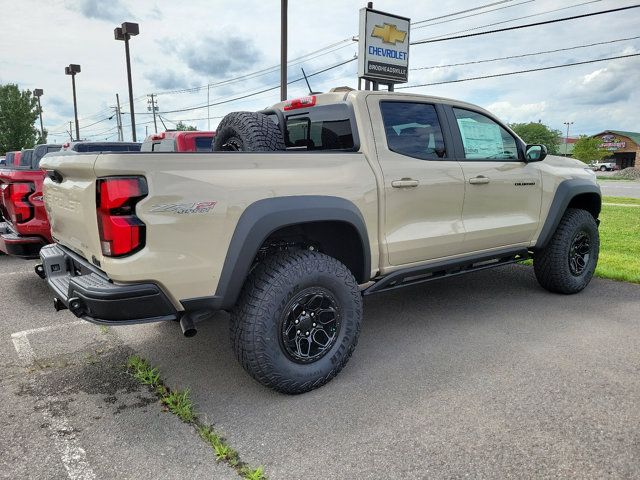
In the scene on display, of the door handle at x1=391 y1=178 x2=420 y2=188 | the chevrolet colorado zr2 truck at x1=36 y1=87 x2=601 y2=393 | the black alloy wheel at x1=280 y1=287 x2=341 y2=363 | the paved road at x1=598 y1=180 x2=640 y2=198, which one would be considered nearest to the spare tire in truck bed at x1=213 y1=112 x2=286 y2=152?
the chevrolet colorado zr2 truck at x1=36 y1=87 x2=601 y2=393

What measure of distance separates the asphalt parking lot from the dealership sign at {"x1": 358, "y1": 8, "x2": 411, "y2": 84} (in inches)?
581

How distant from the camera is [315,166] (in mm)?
3043

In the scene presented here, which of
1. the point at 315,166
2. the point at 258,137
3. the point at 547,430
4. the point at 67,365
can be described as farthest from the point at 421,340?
the point at 67,365

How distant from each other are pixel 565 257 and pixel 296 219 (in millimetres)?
3144

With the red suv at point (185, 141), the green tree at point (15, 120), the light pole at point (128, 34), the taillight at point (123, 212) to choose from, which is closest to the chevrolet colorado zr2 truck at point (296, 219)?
the taillight at point (123, 212)

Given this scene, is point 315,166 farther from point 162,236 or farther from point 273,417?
point 273,417

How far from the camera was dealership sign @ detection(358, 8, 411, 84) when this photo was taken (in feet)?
57.2

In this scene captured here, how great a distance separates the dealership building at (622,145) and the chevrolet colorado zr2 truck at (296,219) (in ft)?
273

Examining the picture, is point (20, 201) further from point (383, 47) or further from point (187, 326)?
point (383, 47)

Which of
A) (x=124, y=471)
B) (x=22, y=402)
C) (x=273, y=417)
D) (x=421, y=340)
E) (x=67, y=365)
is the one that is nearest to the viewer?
(x=124, y=471)

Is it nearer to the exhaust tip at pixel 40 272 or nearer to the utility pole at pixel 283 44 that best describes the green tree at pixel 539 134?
the utility pole at pixel 283 44

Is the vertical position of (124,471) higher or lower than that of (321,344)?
lower

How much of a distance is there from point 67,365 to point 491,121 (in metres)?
3.90

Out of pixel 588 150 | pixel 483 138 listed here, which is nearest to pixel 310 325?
pixel 483 138
